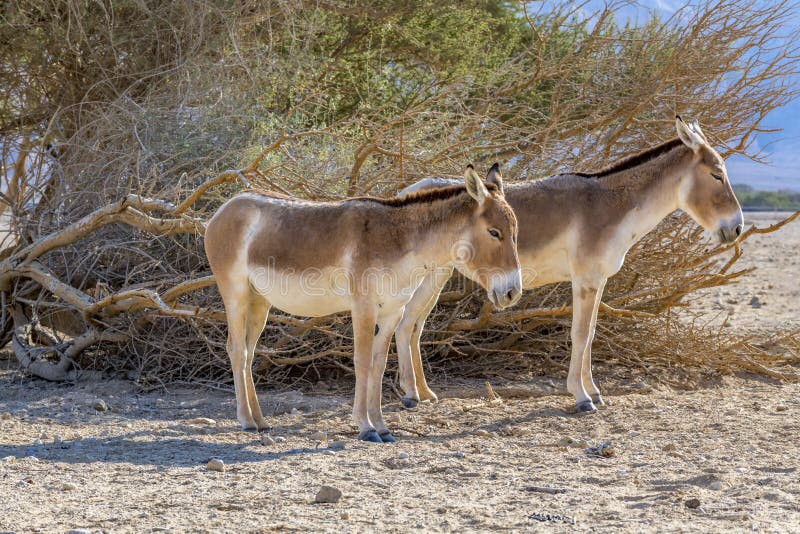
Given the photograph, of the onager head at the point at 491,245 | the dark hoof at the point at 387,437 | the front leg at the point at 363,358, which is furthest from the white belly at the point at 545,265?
the dark hoof at the point at 387,437

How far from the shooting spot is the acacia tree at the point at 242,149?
8414 mm

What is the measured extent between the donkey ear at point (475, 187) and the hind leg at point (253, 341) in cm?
171

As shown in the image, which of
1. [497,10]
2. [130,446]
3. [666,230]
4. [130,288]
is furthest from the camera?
[497,10]

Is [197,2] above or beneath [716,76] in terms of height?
above

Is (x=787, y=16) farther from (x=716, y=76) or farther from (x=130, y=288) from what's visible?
(x=130, y=288)

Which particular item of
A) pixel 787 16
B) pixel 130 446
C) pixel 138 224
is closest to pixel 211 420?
pixel 130 446

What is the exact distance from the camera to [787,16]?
9.48 metres

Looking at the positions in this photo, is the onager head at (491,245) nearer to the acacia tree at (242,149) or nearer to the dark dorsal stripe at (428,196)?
the dark dorsal stripe at (428,196)

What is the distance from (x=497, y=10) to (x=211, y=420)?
9.07m

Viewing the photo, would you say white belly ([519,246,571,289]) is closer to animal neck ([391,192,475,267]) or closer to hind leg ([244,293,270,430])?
animal neck ([391,192,475,267])

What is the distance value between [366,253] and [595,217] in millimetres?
2281

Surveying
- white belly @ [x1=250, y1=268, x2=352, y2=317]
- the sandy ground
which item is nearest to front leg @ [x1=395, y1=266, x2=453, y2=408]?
the sandy ground

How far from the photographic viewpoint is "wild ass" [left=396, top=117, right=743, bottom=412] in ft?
24.3

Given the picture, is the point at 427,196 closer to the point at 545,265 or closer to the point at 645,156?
the point at 545,265
